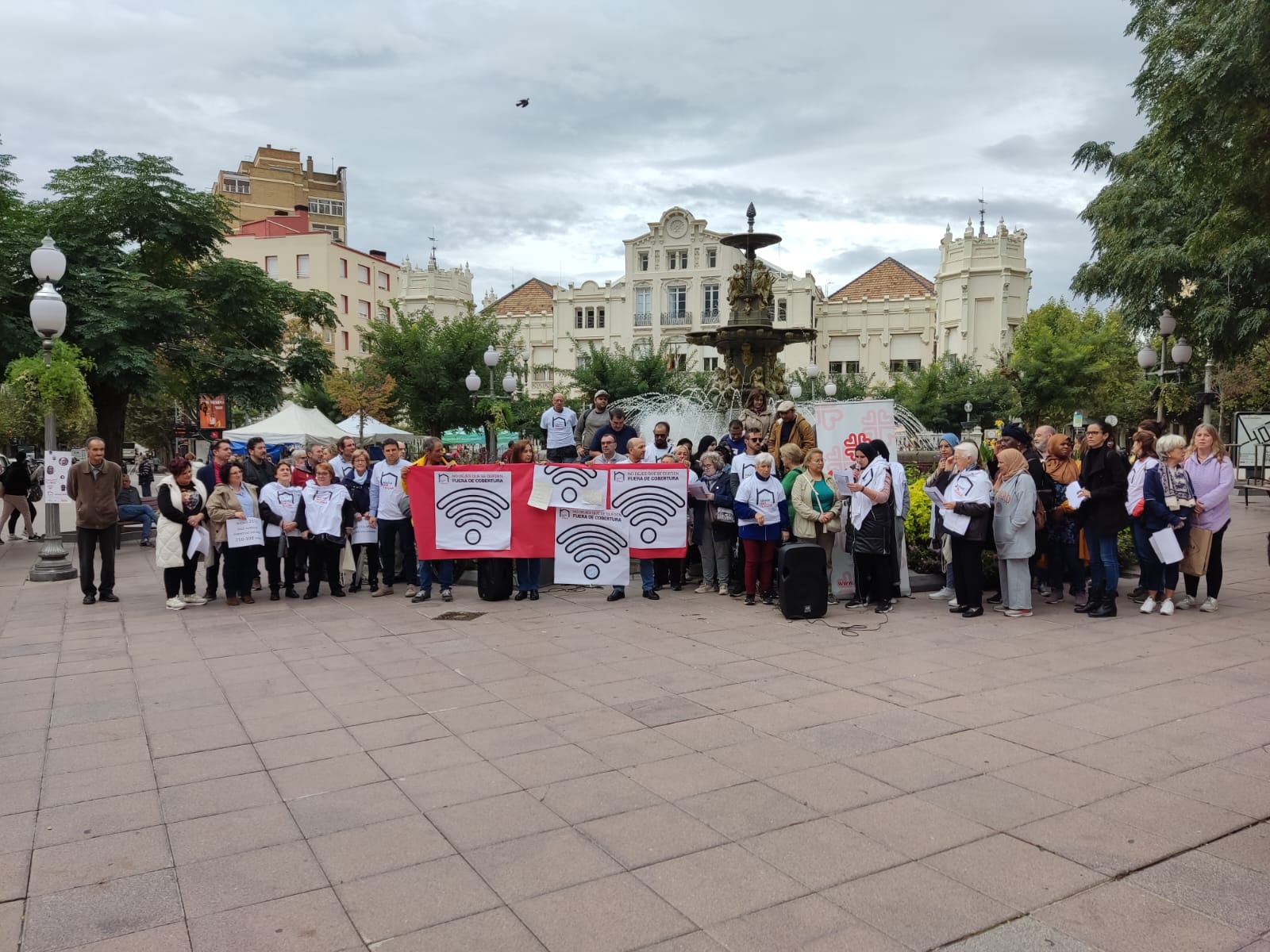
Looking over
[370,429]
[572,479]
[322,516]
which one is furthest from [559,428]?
[370,429]

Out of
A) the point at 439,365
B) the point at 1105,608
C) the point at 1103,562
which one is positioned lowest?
the point at 1105,608

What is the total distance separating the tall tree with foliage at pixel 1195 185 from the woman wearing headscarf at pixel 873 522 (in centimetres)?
503

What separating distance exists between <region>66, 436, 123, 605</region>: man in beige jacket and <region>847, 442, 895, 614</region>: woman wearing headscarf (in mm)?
8232

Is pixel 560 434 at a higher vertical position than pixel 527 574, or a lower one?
higher

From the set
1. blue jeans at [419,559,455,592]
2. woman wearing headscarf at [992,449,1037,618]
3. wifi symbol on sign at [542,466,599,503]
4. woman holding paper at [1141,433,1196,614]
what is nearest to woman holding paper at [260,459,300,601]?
blue jeans at [419,559,455,592]

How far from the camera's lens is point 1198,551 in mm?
9680

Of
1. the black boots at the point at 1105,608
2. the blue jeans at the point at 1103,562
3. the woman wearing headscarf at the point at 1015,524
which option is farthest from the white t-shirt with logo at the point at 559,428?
the black boots at the point at 1105,608

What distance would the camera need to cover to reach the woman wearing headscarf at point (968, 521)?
9.38m

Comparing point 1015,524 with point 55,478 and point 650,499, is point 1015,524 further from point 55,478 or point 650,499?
point 55,478

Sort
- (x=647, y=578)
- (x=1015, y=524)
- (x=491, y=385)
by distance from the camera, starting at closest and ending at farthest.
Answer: (x=1015, y=524) → (x=647, y=578) → (x=491, y=385)

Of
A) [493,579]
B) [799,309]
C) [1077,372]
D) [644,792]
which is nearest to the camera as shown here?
[644,792]

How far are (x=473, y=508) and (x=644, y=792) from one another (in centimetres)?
637

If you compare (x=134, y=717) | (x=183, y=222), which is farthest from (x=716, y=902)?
(x=183, y=222)

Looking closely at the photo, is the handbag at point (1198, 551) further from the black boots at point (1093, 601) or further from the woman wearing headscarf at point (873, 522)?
the woman wearing headscarf at point (873, 522)
